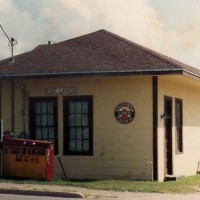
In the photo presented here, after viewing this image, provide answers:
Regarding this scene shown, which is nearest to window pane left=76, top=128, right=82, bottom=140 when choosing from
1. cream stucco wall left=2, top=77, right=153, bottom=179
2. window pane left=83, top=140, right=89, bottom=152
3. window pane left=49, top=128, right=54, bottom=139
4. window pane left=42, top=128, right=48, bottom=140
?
window pane left=83, top=140, right=89, bottom=152

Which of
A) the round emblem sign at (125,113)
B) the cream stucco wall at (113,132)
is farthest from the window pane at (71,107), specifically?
the round emblem sign at (125,113)

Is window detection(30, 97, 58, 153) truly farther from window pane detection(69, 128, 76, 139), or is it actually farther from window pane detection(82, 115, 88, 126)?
window pane detection(82, 115, 88, 126)

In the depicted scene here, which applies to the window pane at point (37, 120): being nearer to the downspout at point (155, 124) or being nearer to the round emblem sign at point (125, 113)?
the round emblem sign at point (125, 113)

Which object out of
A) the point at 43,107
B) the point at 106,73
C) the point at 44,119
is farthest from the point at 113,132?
the point at 43,107

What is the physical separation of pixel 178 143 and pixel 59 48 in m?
5.71

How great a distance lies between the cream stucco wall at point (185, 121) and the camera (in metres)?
19.9

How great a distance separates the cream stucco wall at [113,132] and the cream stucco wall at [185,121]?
55 centimetres

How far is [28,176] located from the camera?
61.0 feet

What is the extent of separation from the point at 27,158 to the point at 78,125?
2429mm

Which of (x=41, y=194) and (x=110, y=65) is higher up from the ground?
(x=110, y=65)

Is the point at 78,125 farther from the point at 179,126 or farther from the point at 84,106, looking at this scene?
the point at 179,126

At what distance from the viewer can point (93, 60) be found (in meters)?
20.5

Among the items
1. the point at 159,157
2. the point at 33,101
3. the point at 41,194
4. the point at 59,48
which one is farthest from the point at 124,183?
the point at 59,48

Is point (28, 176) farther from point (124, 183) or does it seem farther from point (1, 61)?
point (1, 61)
